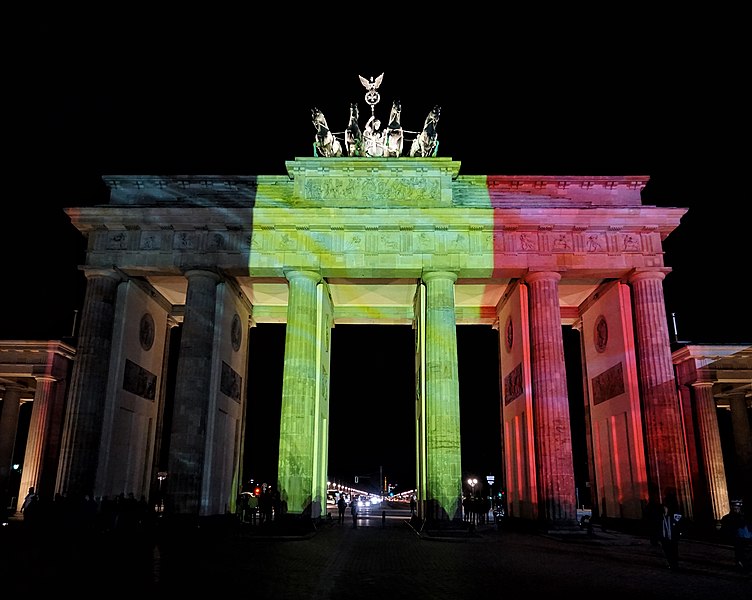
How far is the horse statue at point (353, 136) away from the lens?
3089cm

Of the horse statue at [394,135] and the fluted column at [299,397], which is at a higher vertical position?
the horse statue at [394,135]

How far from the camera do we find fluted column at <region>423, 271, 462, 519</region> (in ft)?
85.0

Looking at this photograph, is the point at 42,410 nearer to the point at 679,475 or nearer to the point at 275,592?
the point at 275,592

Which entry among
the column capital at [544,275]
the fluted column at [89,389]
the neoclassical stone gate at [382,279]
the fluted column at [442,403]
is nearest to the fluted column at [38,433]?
the neoclassical stone gate at [382,279]

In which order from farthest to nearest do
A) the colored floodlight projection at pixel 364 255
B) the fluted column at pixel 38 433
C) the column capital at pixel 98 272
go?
the fluted column at pixel 38 433, the column capital at pixel 98 272, the colored floodlight projection at pixel 364 255

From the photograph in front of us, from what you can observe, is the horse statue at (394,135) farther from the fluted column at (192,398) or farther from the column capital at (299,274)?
the fluted column at (192,398)

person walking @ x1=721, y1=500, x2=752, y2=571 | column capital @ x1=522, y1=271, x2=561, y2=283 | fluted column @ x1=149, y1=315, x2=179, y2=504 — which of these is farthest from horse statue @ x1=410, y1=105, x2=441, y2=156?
person walking @ x1=721, y1=500, x2=752, y2=571

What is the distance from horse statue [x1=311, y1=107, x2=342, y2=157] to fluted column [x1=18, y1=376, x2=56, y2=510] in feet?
63.8

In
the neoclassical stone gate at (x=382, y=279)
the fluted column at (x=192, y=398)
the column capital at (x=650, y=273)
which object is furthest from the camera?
the column capital at (x=650, y=273)

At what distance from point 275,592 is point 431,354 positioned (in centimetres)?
1753

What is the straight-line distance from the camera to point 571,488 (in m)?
25.8

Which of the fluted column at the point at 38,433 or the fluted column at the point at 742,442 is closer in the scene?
the fluted column at the point at 38,433

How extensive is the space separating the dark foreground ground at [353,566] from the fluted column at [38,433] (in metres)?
8.68

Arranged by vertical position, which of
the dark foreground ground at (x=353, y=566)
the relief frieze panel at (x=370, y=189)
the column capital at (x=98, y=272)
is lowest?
the dark foreground ground at (x=353, y=566)
